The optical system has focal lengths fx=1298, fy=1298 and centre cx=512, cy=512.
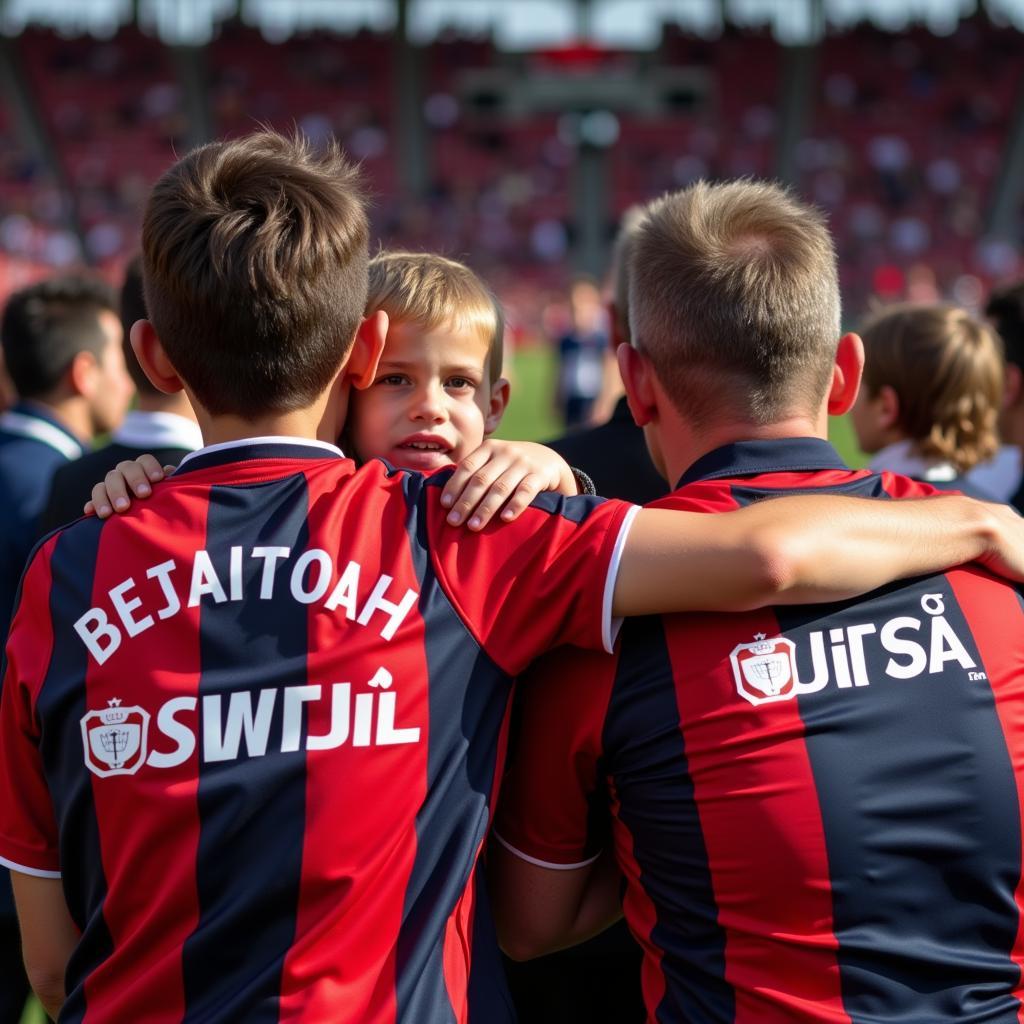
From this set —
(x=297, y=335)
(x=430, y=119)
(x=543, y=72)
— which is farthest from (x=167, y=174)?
(x=430, y=119)

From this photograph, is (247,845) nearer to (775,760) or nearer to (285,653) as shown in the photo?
(285,653)

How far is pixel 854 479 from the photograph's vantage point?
6.72 feet

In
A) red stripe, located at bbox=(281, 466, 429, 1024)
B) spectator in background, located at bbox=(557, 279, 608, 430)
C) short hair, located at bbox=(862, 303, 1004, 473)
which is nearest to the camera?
red stripe, located at bbox=(281, 466, 429, 1024)

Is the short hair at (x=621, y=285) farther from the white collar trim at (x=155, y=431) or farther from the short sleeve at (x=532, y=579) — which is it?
the short sleeve at (x=532, y=579)

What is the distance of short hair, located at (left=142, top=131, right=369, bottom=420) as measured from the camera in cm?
187

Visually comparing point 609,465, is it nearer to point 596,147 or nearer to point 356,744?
point 356,744

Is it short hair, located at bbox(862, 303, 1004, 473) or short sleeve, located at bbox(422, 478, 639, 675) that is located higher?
short hair, located at bbox(862, 303, 1004, 473)

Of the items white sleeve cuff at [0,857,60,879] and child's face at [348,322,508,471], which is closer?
white sleeve cuff at [0,857,60,879]

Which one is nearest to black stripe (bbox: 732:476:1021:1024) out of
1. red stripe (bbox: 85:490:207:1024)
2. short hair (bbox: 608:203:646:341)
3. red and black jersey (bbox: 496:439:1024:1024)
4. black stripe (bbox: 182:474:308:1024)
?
red and black jersey (bbox: 496:439:1024:1024)

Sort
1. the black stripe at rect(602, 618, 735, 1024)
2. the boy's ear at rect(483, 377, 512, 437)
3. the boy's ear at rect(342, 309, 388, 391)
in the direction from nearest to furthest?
1. the black stripe at rect(602, 618, 735, 1024)
2. the boy's ear at rect(342, 309, 388, 391)
3. the boy's ear at rect(483, 377, 512, 437)

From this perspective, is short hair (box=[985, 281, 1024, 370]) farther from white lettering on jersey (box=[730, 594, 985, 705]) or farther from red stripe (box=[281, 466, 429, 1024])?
red stripe (box=[281, 466, 429, 1024])

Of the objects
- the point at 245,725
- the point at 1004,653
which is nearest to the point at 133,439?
the point at 245,725

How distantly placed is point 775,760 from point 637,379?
66 cm

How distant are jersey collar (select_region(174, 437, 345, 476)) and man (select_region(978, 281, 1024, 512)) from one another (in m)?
2.77
